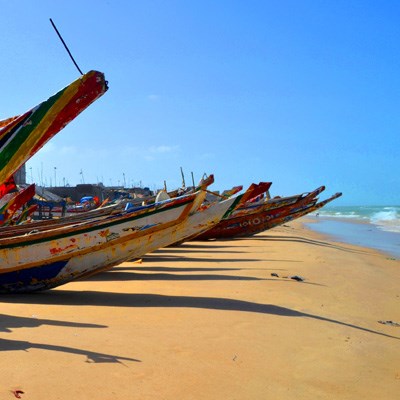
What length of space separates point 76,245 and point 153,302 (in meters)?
1.29

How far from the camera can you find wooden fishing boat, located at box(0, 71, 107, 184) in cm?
614

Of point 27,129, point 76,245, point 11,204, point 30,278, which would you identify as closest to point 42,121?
point 27,129

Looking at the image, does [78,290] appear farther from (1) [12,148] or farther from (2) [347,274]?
(2) [347,274]

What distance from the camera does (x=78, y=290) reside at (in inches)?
297

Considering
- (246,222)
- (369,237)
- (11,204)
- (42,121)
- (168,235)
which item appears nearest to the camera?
(42,121)

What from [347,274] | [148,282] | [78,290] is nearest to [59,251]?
[78,290]

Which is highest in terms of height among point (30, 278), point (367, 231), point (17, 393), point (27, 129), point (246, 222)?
point (27, 129)

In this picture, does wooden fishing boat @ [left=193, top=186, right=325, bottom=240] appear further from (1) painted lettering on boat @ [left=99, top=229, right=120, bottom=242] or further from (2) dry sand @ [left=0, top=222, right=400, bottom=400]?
(1) painted lettering on boat @ [left=99, top=229, right=120, bottom=242]

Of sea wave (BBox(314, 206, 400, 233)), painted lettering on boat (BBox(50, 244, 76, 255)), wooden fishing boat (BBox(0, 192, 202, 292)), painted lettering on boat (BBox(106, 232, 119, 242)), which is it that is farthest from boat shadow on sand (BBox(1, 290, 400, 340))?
sea wave (BBox(314, 206, 400, 233))

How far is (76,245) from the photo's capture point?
6.88 m

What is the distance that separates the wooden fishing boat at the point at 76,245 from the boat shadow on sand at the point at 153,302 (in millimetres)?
253

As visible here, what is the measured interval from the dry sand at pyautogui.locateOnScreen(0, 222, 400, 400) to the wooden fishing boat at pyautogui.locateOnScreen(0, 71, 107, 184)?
1.75m

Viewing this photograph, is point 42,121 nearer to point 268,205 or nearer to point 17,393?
point 17,393

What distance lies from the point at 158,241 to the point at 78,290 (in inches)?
53.6
